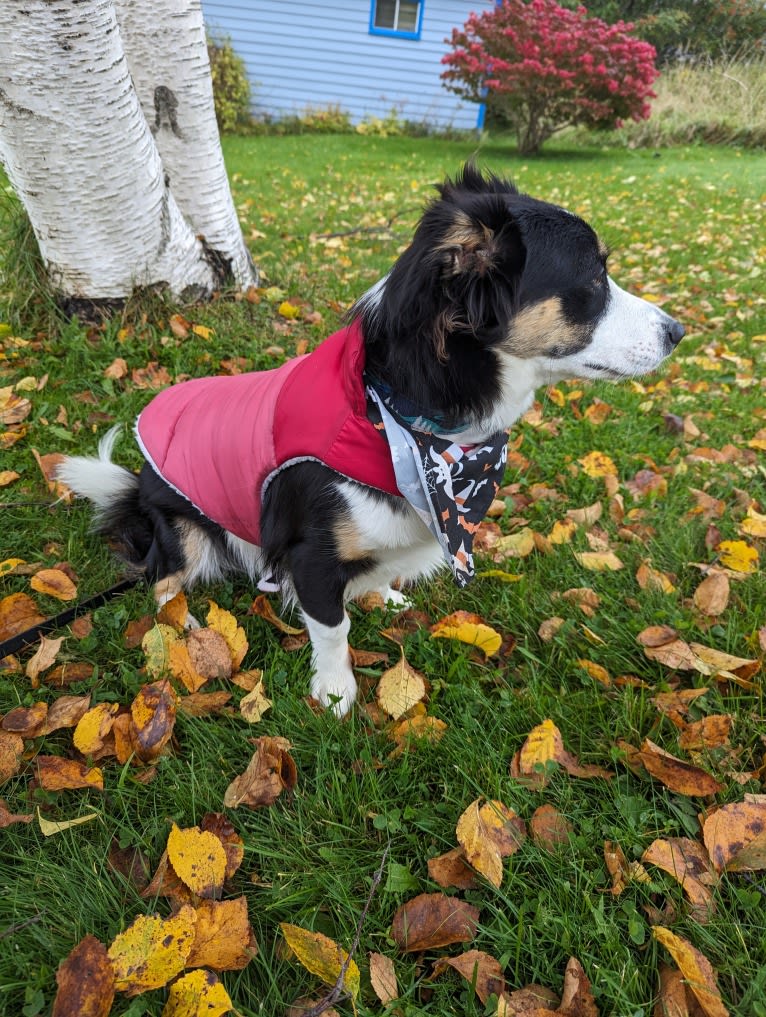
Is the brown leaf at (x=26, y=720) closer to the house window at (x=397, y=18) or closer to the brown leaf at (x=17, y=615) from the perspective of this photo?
the brown leaf at (x=17, y=615)

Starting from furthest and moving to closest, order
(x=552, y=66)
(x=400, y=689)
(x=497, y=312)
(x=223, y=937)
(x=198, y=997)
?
(x=552, y=66) → (x=400, y=689) → (x=497, y=312) → (x=223, y=937) → (x=198, y=997)

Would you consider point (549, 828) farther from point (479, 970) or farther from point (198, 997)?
point (198, 997)

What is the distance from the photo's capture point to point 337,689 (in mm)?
2100

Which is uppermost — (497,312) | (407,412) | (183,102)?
(183,102)

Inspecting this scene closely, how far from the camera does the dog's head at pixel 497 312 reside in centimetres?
167

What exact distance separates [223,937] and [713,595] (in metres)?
1.97

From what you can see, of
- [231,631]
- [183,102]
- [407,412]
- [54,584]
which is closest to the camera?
[407,412]

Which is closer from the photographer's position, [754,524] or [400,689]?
[400,689]

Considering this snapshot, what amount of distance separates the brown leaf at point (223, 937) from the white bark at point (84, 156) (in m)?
3.44

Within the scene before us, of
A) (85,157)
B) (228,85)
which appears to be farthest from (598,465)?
(228,85)

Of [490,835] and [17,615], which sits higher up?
[490,835]

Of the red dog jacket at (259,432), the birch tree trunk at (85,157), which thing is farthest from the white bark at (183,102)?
the red dog jacket at (259,432)

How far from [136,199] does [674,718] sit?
3663 millimetres

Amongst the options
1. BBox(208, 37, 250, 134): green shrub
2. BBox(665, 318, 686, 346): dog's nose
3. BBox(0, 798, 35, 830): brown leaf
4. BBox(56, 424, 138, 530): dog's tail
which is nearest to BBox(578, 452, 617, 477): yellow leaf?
BBox(665, 318, 686, 346): dog's nose
